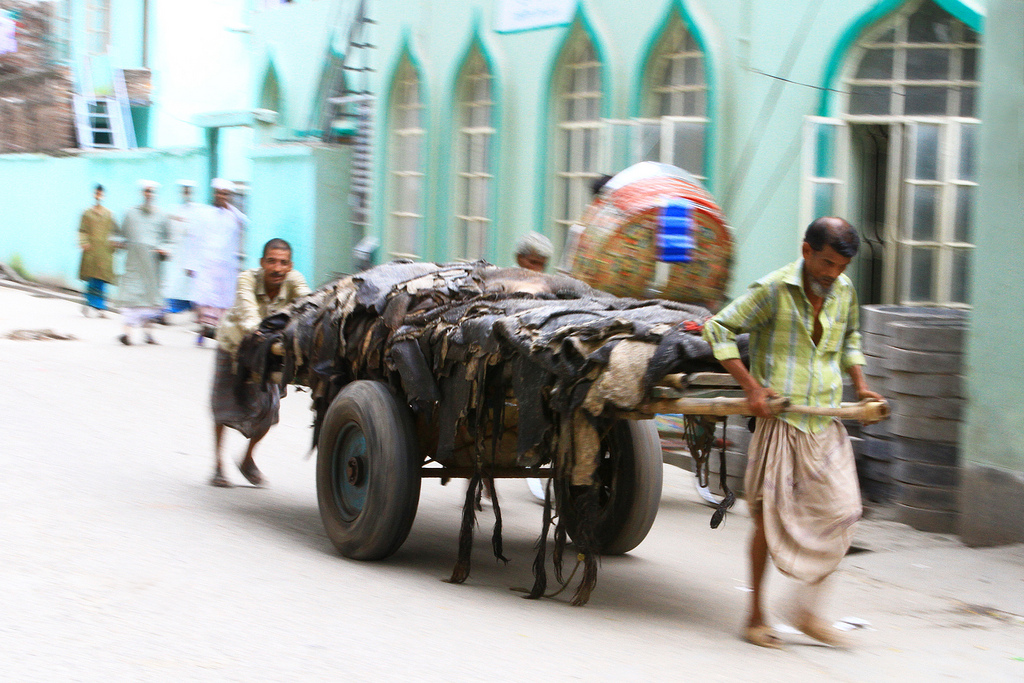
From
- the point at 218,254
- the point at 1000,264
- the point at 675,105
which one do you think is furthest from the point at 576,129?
the point at 1000,264

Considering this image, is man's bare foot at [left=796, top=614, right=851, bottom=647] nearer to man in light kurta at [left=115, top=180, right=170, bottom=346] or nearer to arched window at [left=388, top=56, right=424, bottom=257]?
arched window at [left=388, top=56, right=424, bottom=257]

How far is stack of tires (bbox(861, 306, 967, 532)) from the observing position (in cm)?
684

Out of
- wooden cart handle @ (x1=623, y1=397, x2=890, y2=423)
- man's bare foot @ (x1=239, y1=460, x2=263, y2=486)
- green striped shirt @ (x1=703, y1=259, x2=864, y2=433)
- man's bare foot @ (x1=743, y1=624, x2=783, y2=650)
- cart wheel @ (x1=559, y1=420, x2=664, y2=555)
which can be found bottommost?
man's bare foot @ (x1=743, y1=624, x2=783, y2=650)

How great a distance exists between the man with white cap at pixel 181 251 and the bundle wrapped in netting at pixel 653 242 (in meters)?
8.49

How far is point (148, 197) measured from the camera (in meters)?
15.0

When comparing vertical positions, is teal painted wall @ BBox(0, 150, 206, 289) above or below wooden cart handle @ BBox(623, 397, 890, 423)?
above

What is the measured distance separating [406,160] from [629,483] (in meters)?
9.02

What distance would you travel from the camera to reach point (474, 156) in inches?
510

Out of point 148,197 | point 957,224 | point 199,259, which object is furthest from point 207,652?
point 148,197

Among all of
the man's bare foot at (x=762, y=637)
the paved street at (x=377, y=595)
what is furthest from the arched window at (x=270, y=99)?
the man's bare foot at (x=762, y=637)

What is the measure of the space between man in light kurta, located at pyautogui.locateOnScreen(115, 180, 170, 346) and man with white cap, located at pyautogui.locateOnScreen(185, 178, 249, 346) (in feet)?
2.57

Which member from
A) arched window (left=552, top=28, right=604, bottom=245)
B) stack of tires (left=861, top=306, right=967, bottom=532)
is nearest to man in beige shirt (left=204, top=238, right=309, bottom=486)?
stack of tires (left=861, top=306, right=967, bottom=532)

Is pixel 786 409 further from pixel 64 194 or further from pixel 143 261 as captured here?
pixel 64 194

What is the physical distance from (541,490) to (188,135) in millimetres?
18350
